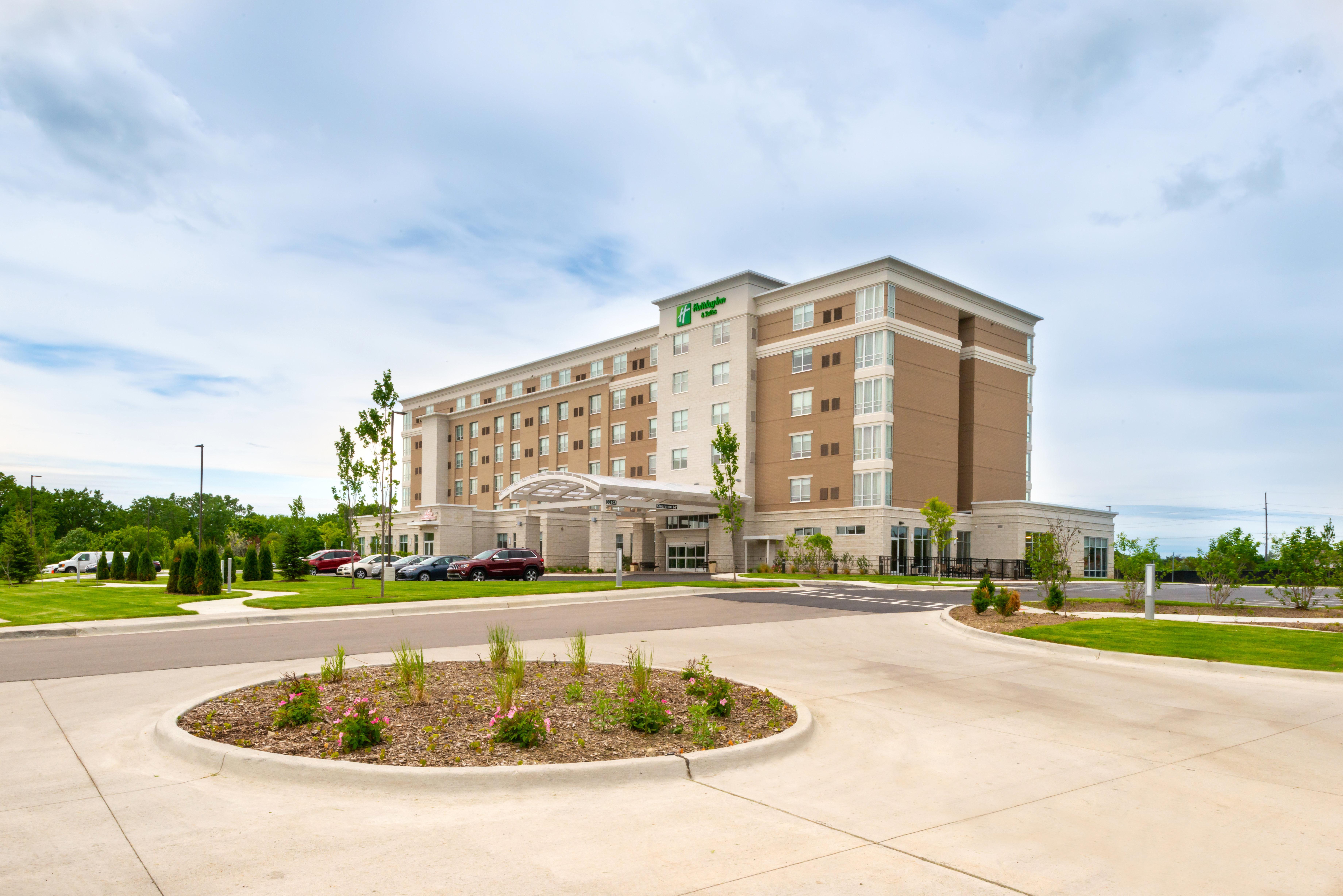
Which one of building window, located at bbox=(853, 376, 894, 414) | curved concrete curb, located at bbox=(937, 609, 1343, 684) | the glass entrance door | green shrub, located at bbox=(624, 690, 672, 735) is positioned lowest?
the glass entrance door

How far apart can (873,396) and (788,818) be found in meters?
50.1

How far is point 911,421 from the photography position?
181 feet

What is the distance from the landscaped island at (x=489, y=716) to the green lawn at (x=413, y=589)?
14296 mm

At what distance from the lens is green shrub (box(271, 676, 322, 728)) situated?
7.66 metres

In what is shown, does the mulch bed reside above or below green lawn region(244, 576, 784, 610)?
above

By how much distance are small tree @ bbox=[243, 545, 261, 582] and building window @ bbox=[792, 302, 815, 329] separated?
1452 inches

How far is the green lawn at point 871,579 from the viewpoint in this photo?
40.4 meters

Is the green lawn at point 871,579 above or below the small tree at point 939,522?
below

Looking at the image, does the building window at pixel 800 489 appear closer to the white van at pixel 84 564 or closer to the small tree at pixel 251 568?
the small tree at pixel 251 568

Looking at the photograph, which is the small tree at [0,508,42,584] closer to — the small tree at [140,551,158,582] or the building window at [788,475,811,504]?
the small tree at [140,551,158,582]

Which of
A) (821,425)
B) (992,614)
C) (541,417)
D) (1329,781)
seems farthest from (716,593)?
(541,417)

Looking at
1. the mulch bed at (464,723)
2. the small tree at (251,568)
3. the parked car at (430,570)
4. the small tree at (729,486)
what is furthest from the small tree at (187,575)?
the small tree at (729,486)

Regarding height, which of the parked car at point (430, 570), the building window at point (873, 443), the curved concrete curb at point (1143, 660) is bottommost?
the parked car at point (430, 570)

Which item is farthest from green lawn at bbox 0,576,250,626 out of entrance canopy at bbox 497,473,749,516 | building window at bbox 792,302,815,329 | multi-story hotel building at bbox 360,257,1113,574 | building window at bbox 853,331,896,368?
building window at bbox 792,302,815,329
